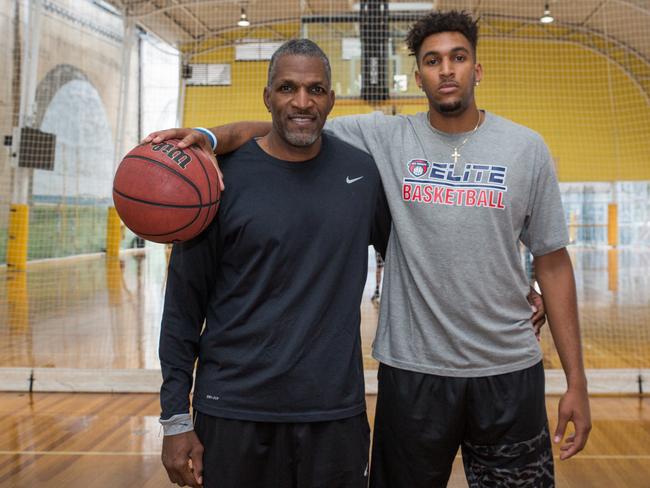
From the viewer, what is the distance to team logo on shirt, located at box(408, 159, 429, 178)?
58.3 inches

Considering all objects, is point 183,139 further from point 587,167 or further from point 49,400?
point 587,167

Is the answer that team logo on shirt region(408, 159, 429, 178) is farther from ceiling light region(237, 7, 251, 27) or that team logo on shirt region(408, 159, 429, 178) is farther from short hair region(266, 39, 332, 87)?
Result: ceiling light region(237, 7, 251, 27)

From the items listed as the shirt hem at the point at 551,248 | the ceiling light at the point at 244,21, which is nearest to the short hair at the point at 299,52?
the shirt hem at the point at 551,248

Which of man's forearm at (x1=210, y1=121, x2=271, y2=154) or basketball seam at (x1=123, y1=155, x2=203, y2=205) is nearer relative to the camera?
basketball seam at (x1=123, y1=155, x2=203, y2=205)

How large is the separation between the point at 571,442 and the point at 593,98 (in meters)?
14.4

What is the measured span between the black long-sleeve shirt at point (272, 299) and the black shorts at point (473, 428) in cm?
17

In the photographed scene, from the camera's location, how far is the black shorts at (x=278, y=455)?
1308 mm

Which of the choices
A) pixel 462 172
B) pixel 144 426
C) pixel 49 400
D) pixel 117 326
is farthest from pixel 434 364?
pixel 117 326

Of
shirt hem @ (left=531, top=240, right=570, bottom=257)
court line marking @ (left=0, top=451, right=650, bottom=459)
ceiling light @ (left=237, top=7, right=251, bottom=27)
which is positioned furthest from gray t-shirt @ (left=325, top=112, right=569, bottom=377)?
ceiling light @ (left=237, top=7, right=251, bottom=27)

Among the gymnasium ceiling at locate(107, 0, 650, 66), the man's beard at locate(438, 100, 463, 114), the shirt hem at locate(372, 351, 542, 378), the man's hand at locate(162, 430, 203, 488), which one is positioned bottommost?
the man's hand at locate(162, 430, 203, 488)

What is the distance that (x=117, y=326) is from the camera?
5.77 m

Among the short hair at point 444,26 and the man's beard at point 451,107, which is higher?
the short hair at point 444,26

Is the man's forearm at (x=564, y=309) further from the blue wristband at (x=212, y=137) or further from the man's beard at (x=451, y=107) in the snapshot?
the blue wristband at (x=212, y=137)

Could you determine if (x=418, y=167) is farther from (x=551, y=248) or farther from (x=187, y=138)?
(x=187, y=138)
